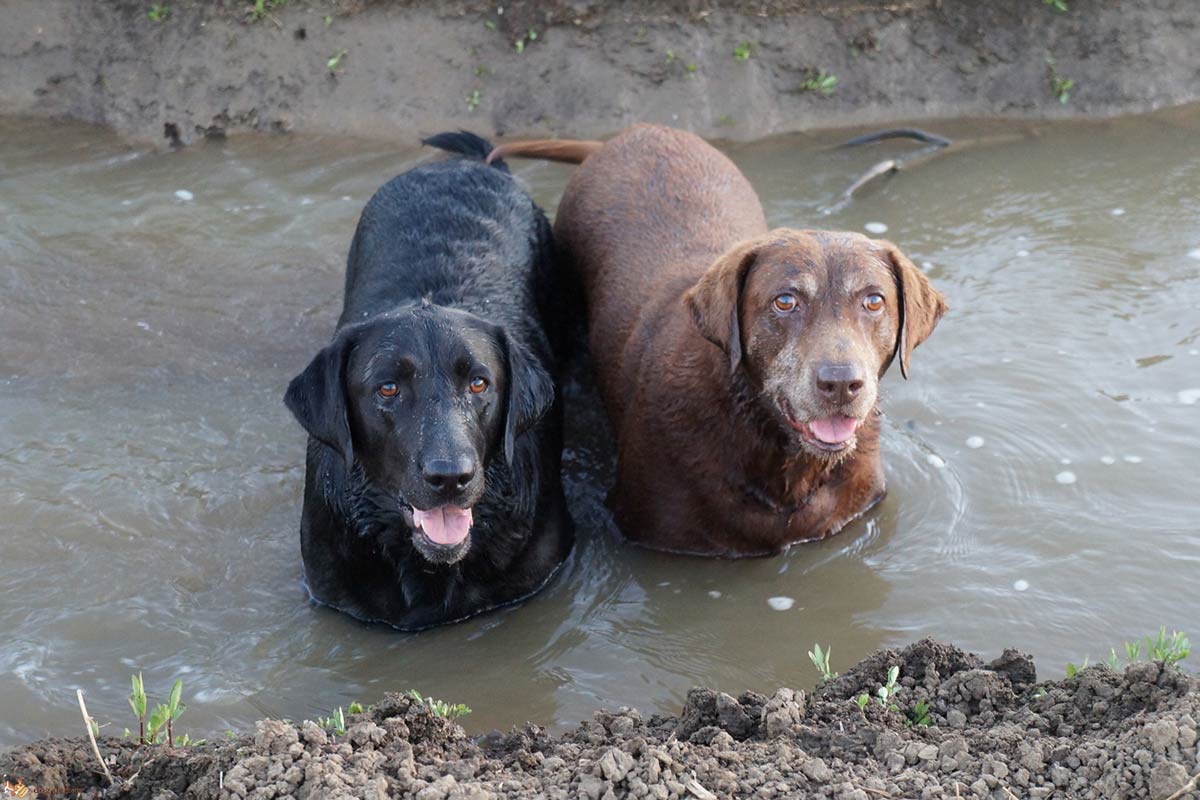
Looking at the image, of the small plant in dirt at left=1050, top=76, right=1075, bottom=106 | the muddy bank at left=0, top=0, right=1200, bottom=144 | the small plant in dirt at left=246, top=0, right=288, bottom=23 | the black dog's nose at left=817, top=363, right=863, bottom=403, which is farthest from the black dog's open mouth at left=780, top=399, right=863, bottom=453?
the small plant in dirt at left=246, top=0, right=288, bottom=23

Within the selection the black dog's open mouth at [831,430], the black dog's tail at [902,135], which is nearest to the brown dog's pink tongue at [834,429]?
the black dog's open mouth at [831,430]

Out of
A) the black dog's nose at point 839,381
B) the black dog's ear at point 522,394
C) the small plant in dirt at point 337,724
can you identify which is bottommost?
the small plant in dirt at point 337,724

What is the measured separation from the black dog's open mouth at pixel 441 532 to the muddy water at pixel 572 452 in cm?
47

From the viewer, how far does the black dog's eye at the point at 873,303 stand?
483cm

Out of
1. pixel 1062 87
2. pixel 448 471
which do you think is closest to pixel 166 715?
pixel 448 471

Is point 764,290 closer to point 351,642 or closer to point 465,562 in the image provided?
point 465,562

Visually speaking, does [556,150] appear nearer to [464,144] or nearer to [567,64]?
[464,144]

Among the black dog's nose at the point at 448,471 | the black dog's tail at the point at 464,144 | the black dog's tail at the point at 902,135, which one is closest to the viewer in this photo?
the black dog's nose at the point at 448,471

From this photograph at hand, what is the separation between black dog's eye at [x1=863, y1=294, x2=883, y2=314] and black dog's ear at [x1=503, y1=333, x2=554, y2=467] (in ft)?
4.01

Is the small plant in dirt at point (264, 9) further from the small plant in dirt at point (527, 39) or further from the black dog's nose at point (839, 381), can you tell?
the black dog's nose at point (839, 381)

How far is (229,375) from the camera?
6.69m

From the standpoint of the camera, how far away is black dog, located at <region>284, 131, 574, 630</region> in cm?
466

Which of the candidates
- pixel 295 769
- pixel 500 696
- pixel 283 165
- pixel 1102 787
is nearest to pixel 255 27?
pixel 283 165

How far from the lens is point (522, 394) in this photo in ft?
16.3
